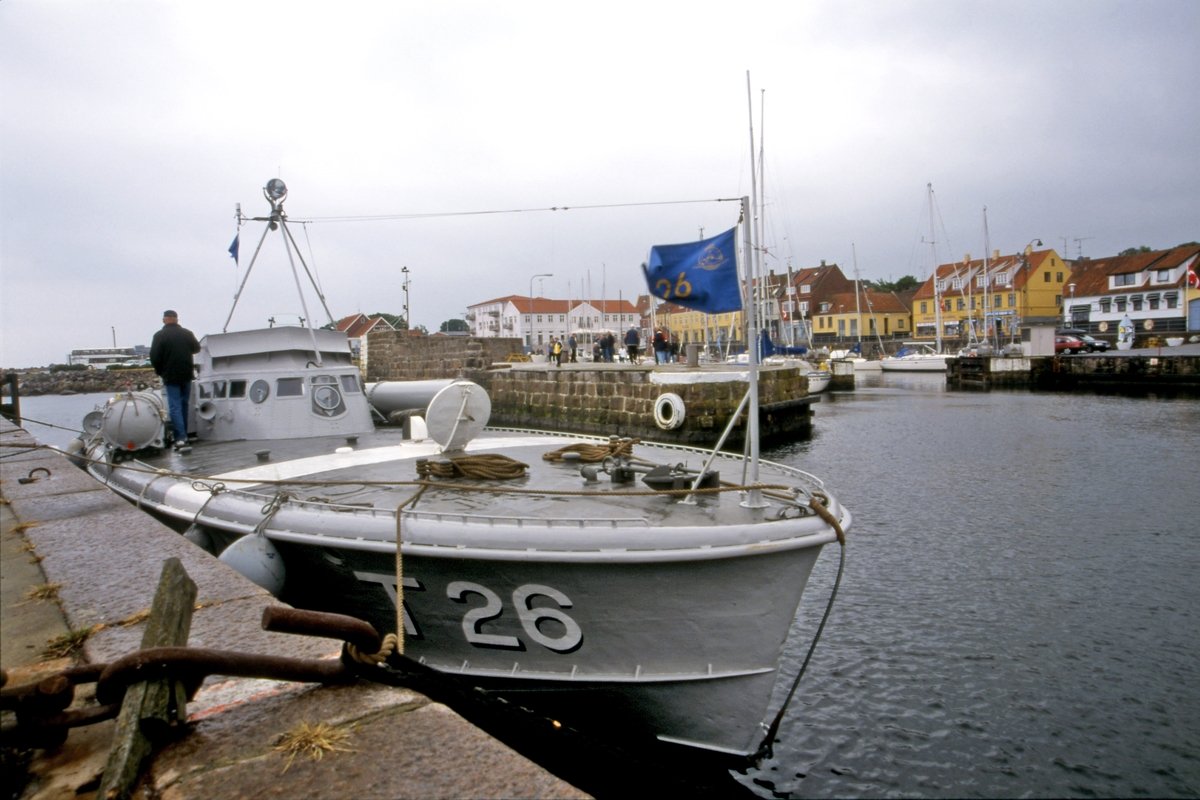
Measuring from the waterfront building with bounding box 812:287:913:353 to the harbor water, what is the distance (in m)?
73.0

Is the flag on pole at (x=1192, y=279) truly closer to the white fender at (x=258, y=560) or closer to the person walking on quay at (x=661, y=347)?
the person walking on quay at (x=661, y=347)

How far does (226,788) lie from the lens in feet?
6.76

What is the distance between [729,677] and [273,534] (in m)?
3.55

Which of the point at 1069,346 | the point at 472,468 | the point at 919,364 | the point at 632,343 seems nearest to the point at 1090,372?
the point at 1069,346

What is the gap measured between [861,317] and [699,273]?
8843cm

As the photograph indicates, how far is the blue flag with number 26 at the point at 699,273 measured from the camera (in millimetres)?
5289

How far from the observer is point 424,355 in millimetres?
38219

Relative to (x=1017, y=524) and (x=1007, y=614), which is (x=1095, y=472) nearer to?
Answer: (x=1017, y=524)

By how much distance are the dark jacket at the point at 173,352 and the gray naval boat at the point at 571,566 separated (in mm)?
2821

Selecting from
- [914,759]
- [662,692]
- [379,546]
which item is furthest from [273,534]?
[914,759]

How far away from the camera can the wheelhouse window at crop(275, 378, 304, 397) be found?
9.89 meters

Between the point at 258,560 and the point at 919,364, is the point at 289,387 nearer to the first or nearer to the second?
the point at 258,560

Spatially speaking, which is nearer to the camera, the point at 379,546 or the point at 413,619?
the point at 379,546

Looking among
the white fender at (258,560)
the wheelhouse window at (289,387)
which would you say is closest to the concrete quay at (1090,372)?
the wheelhouse window at (289,387)
